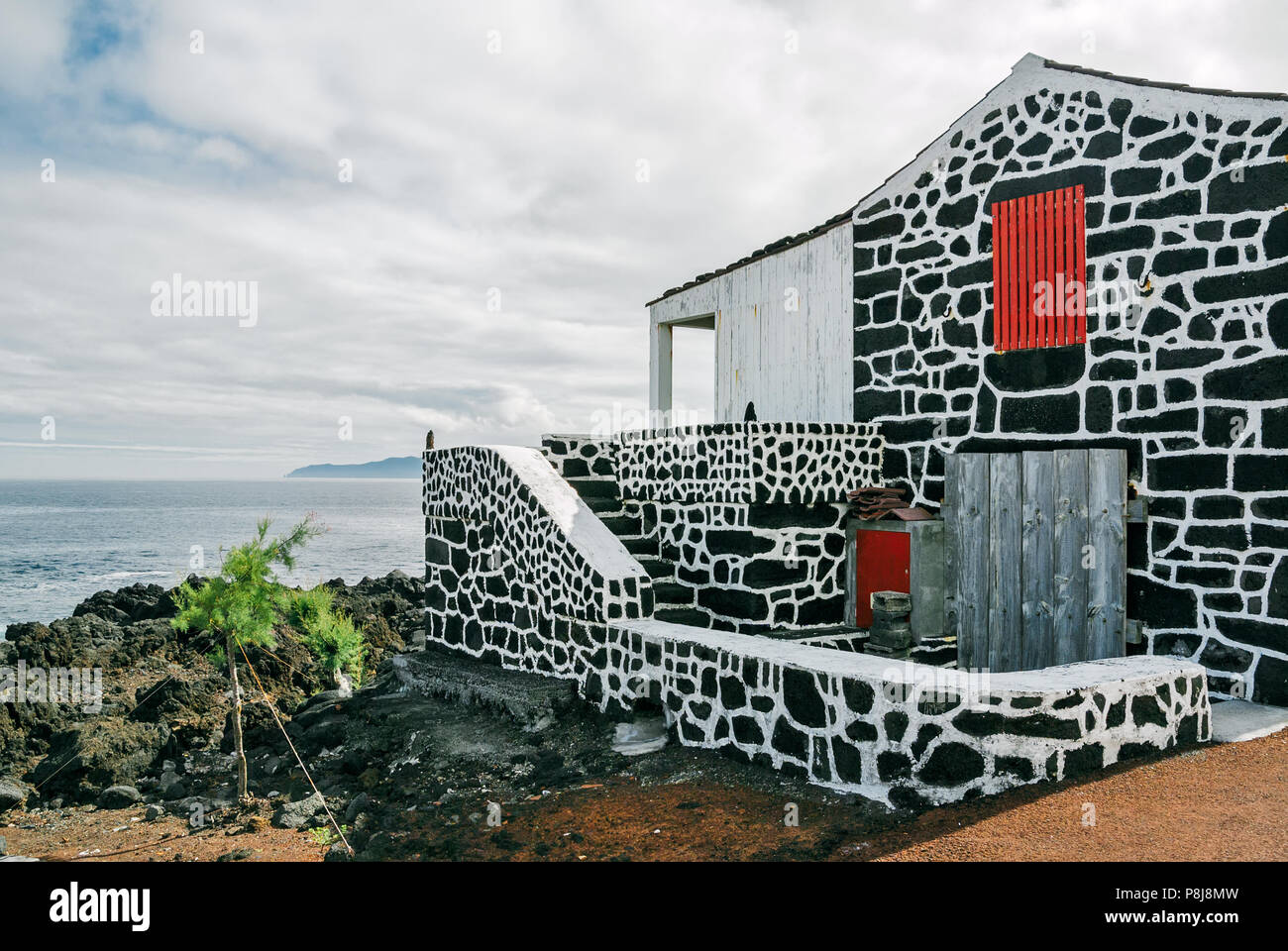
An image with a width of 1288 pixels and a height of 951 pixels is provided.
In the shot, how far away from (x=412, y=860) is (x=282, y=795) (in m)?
2.92

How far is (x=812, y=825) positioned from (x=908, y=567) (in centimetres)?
424

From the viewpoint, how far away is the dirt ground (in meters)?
4.22

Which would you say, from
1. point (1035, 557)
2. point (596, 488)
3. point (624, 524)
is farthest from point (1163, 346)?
point (596, 488)

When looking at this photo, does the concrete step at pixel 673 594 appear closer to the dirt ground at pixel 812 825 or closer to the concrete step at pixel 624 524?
the concrete step at pixel 624 524

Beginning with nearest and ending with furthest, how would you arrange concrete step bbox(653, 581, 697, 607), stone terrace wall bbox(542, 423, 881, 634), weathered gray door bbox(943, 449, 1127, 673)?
weathered gray door bbox(943, 449, 1127, 673) → stone terrace wall bbox(542, 423, 881, 634) → concrete step bbox(653, 581, 697, 607)

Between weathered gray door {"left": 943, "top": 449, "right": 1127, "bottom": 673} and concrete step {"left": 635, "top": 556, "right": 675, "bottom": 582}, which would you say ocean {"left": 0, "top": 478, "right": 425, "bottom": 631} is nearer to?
concrete step {"left": 635, "top": 556, "right": 675, "bottom": 582}

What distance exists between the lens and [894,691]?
5.17 meters

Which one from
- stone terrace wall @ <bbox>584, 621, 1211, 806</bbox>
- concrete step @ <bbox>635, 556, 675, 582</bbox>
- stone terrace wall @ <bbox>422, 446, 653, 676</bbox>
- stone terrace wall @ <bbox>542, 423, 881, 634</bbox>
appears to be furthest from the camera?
concrete step @ <bbox>635, 556, 675, 582</bbox>

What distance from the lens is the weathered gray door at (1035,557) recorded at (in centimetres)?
756

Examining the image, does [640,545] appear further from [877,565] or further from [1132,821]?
[1132,821]

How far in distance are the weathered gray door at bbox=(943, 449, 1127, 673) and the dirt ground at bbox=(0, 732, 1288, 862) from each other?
6.54 feet

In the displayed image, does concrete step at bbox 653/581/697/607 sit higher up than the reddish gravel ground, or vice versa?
concrete step at bbox 653/581/697/607

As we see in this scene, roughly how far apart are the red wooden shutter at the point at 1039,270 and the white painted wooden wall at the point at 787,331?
1.82 meters

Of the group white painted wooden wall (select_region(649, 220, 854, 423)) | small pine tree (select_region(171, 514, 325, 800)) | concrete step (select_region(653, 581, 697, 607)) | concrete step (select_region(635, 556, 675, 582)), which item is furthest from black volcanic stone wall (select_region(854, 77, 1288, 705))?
small pine tree (select_region(171, 514, 325, 800))
